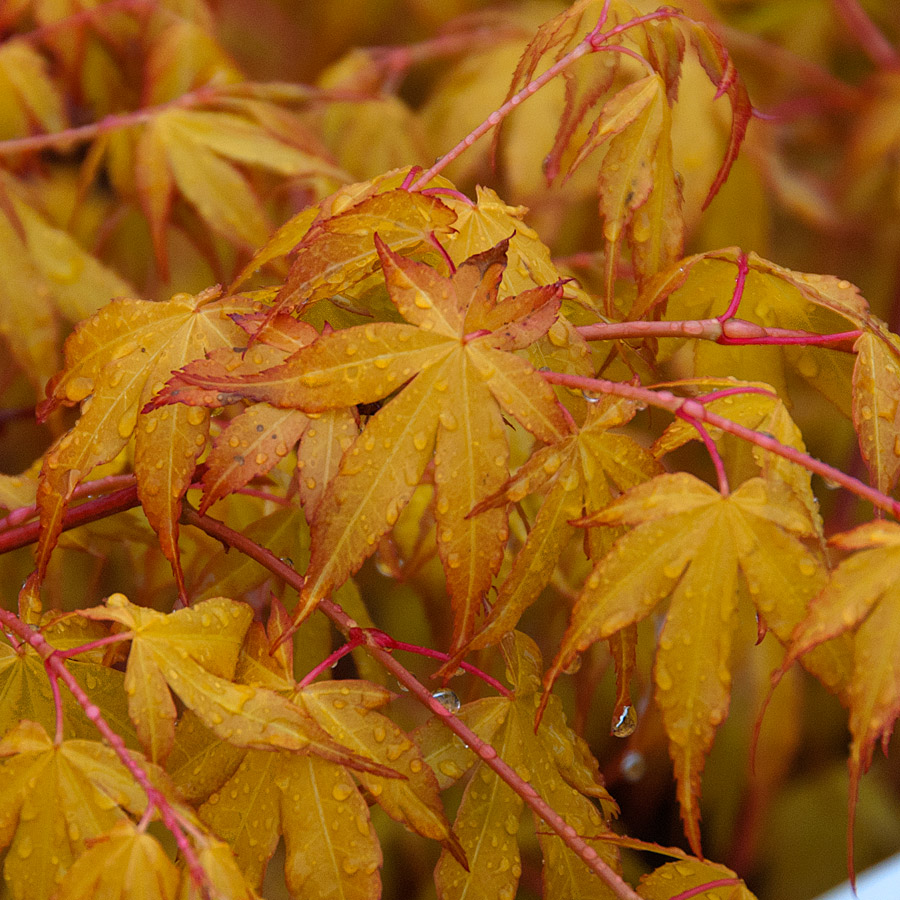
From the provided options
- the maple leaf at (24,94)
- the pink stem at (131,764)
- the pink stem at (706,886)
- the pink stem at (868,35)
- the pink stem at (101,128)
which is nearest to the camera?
the pink stem at (131,764)

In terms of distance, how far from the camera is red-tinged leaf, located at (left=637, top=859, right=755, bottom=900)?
54 centimetres

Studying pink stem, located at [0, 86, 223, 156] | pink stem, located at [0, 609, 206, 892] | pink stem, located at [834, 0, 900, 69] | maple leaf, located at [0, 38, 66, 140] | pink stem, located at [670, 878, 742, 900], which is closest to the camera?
pink stem, located at [0, 609, 206, 892]

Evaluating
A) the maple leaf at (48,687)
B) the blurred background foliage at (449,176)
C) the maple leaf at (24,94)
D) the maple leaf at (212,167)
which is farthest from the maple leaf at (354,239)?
the maple leaf at (24,94)

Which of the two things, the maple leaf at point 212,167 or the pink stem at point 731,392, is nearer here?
the pink stem at point 731,392

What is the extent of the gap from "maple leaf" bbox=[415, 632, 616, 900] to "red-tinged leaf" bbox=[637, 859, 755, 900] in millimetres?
25

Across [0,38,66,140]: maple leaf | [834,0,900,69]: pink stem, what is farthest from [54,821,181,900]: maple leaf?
[834,0,900,69]: pink stem

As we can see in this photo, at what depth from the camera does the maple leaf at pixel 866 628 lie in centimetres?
43

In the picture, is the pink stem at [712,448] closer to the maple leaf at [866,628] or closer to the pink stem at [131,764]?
the maple leaf at [866,628]

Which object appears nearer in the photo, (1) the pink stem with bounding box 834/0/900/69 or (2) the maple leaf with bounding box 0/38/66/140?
(2) the maple leaf with bounding box 0/38/66/140

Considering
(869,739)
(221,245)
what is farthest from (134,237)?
(869,739)

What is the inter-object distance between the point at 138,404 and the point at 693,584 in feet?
1.08

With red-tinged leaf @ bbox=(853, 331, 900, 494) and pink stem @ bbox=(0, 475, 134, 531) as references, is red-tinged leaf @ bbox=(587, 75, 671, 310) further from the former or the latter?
pink stem @ bbox=(0, 475, 134, 531)

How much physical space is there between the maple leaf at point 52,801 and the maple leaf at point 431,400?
0.41 feet

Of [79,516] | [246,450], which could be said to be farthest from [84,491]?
[246,450]
